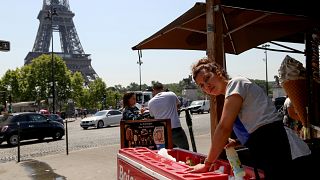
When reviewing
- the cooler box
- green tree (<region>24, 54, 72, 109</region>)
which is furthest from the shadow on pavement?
green tree (<region>24, 54, 72, 109</region>)

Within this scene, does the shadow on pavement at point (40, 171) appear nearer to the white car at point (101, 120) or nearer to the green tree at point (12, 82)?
the white car at point (101, 120)

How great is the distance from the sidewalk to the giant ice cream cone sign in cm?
438

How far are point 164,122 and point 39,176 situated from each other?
170 inches

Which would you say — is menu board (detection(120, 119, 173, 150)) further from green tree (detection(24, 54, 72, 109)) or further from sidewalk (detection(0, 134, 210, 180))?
green tree (detection(24, 54, 72, 109))

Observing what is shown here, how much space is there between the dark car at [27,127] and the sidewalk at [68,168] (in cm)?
676

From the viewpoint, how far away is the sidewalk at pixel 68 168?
826 centimetres

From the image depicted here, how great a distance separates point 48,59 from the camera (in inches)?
2633

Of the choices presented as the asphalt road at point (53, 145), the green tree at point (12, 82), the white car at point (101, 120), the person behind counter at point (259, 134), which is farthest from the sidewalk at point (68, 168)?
the green tree at point (12, 82)

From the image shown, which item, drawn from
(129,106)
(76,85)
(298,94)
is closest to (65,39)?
(76,85)

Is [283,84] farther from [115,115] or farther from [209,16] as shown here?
[115,115]

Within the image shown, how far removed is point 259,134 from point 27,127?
1717cm

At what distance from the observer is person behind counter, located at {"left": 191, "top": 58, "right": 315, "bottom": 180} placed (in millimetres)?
2367

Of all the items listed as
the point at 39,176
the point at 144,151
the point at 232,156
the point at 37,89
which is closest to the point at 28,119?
the point at 39,176

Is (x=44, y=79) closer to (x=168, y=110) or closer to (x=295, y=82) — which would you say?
(x=168, y=110)
